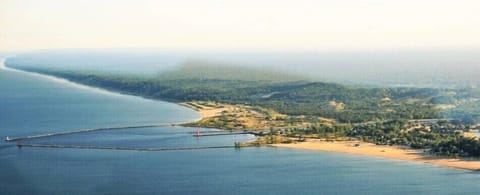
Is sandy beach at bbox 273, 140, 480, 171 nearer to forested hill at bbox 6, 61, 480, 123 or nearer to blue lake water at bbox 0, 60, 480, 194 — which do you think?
blue lake water at bbox 0, 60, 480, 194

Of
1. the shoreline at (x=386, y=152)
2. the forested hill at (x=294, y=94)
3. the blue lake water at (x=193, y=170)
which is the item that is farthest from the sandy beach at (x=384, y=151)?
the forested hill at (x=294, y=94)

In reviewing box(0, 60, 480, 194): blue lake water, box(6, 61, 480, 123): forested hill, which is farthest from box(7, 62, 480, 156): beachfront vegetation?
box(0, 60, 480, 194): blue lake water

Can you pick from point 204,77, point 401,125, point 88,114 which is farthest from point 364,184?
point 204,77

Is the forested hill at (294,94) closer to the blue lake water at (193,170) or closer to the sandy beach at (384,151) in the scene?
the sandy beach at (384,151)

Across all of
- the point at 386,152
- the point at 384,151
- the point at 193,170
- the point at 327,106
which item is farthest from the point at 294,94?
the point at 193,170

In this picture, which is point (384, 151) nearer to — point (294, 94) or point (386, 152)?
point (386, 152)
